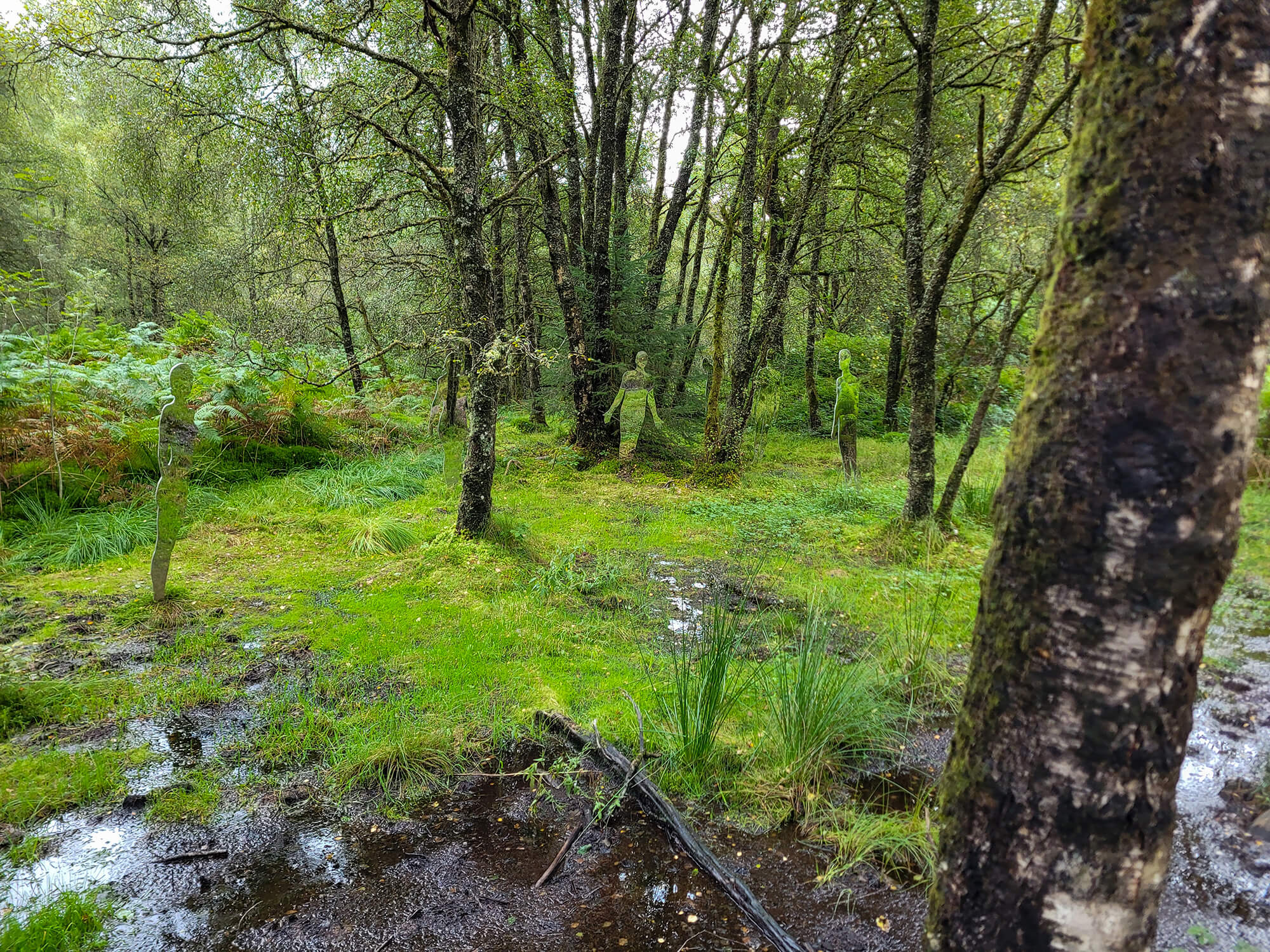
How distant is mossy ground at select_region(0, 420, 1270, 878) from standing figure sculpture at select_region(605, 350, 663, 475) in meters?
1.87

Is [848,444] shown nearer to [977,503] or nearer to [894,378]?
[977,503]

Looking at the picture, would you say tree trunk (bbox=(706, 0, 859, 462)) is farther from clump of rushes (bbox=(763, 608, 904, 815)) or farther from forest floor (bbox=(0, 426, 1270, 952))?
clump of rushes (bbox=(763, 608, 904, 815))

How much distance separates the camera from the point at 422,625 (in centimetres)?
438

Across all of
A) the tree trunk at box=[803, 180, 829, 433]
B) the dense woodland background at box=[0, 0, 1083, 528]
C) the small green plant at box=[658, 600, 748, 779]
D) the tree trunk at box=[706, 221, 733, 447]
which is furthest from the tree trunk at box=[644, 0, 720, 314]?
the small green plant at box=[658, 600, 748, 779]

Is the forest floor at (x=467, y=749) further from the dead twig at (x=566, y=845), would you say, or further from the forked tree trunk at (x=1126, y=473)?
the forked tree trunk at (x=1126, y=473)

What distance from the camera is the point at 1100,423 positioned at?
1.03m

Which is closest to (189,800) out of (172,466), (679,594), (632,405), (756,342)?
(172,466)

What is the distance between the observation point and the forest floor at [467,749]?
2.12m

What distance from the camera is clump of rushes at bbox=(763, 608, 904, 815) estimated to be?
2.72 metres

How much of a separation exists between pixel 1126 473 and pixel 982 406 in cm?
527

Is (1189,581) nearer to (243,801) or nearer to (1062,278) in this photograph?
(1062,278)

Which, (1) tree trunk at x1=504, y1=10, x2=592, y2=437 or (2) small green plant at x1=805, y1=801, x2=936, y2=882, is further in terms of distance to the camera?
(1) tree trunk at x1=504, y1=10, x2=592, y2=437

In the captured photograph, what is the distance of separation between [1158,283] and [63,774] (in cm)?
420

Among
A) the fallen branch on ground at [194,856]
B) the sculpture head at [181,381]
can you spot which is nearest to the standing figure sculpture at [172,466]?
the sculpture head at [181,381]
